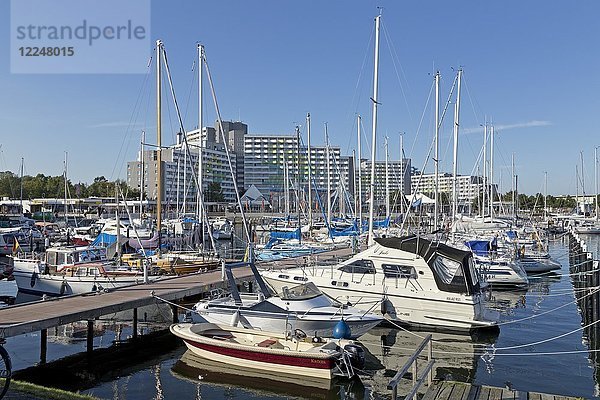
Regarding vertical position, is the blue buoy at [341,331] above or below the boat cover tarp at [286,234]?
below

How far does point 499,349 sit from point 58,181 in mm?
147917

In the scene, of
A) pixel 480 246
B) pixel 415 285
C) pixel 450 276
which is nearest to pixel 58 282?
pixel 415 285

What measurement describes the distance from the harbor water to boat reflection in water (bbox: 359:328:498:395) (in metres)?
0.03

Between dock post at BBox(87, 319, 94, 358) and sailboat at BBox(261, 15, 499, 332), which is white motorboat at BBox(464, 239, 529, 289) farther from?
dock post at BBox(87, 319, 94, 358)

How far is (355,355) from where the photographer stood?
640 inches

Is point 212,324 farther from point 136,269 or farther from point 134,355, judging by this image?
point 136,269

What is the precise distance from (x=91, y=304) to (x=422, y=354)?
12.3 meters

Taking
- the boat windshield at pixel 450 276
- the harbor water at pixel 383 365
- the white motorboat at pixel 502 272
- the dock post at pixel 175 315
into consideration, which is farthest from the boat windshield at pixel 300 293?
the white motorboat at pixel 502 272

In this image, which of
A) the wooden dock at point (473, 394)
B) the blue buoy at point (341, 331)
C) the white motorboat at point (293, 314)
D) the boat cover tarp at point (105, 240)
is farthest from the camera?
the boat cover tarp at point (105, 240)

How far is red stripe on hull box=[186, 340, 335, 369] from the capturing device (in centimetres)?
1582

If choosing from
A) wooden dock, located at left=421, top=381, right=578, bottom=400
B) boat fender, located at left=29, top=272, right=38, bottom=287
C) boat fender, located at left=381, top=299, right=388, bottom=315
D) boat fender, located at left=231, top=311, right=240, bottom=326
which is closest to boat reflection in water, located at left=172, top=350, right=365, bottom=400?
boat fender, located at left=231, top=311, right=240, bottom=326

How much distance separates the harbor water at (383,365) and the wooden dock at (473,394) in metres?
4.36

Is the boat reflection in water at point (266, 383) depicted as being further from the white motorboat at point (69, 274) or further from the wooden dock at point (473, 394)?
the white motorboat at point (69, 274)

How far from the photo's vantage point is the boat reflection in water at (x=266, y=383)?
50.8 feet
